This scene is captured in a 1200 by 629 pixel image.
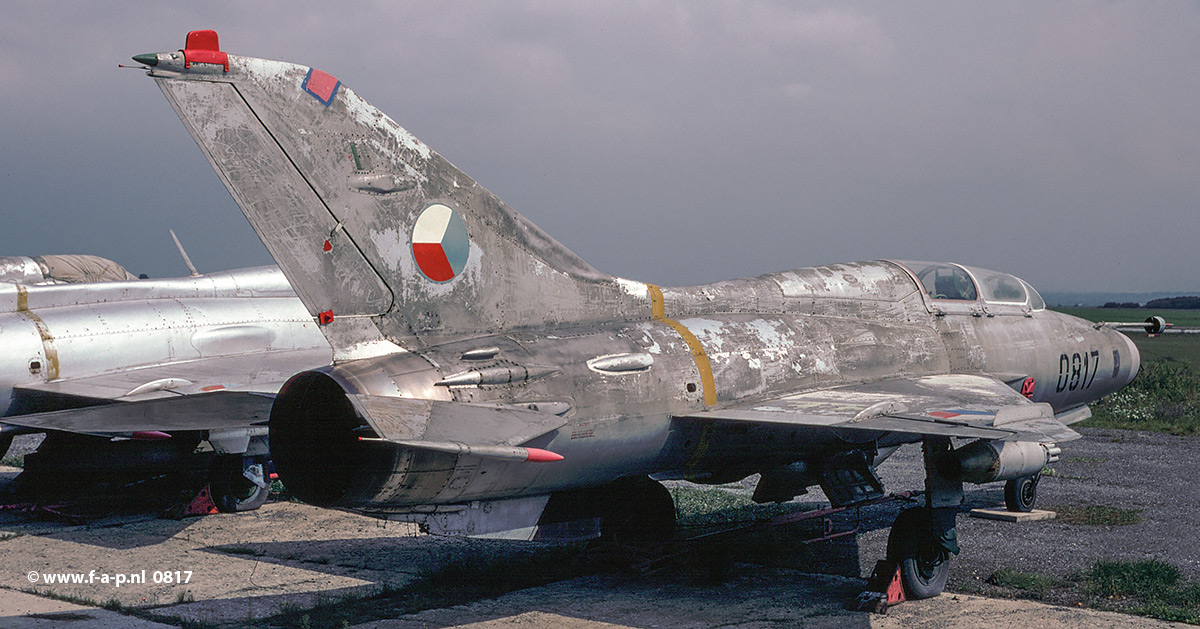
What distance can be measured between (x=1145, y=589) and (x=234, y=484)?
34.0 feet

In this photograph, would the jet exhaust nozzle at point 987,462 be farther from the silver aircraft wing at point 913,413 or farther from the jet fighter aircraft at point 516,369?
the silver aircraft wing at point 913,413

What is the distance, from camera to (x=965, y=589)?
8.65m

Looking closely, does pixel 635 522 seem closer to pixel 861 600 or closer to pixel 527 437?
pixel 861 600

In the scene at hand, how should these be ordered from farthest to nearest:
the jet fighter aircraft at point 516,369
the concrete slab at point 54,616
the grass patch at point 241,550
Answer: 1. the grass patch at point 241,550
2. the concrete slab at point 54,616
3. the jet fighter aircraft at point 516,369

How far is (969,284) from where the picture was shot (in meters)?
10.7

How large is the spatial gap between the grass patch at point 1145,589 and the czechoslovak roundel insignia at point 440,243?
599cm

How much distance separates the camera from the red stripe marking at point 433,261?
290 inches

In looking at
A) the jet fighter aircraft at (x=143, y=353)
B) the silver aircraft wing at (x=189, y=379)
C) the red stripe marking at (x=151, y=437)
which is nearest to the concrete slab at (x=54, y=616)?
the jet fighter aircraft at (x=143, y=353)

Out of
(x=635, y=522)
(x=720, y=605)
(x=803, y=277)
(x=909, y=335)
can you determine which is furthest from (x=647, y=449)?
(x=909, y=335)

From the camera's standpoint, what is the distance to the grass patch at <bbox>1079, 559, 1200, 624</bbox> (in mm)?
7586

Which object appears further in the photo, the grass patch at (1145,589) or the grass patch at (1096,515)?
the grass patch at (1096,515)

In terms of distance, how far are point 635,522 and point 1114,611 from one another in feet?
13.8

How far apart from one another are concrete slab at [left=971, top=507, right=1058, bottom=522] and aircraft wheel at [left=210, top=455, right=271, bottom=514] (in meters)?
9.15

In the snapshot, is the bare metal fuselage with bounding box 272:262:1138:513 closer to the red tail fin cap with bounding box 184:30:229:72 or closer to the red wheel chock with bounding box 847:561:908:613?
the red wheel chock with bounding box 847:561:908:613
